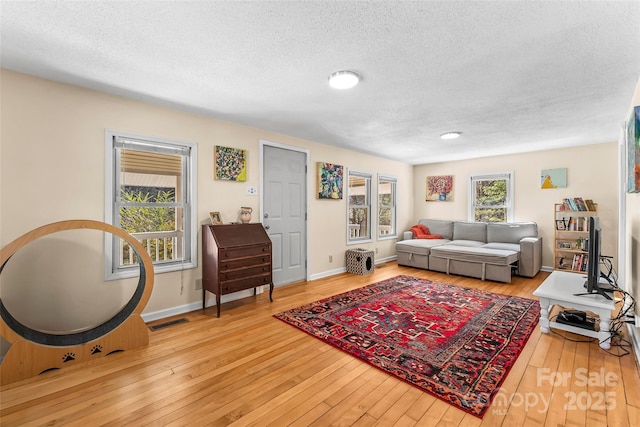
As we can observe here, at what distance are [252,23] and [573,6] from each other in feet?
5.85

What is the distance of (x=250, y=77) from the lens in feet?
7.93

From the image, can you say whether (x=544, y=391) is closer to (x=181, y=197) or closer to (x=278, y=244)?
(x=278, y=244)

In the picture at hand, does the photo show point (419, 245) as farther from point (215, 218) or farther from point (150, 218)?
point (150, 218)

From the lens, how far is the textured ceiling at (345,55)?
161 centimetres

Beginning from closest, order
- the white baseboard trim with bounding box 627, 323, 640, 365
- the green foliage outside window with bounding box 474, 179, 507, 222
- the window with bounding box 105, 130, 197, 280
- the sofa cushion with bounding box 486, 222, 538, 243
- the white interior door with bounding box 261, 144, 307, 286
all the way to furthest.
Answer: the white baseboard trim with bounding box 627, 323, 640, 365, the window with bounding box 105, 130, 197, 280, the white interior door with bounding box 261, 144, 307, 286, the sofa cushion with bounding box 486, 222, 538, 243, the green foliage outside window with bounding box 474, 179, 507, 222

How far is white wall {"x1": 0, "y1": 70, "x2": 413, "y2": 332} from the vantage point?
2.30m

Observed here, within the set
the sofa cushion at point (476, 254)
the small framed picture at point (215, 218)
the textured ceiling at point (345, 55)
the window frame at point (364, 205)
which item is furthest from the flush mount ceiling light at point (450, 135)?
the small framed picture at point (215, 218)

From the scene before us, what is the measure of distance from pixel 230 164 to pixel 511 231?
5.07 metres

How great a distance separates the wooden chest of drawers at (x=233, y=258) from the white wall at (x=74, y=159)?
0.25 metres

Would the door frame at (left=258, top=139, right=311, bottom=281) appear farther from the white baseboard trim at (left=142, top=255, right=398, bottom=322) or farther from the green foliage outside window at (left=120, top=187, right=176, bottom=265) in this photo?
the green foliage outside window at (left=120, top=187, right=176, bottom=265)

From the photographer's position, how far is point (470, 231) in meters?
5.81

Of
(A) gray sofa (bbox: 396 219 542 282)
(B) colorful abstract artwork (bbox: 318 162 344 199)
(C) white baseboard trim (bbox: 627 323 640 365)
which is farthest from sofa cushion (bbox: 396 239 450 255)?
(C) white baseboard trim (bbox: 627 323 640 365)

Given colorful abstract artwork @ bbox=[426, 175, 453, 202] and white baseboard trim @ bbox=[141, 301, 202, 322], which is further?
colorful abstract artwork @ bbox=[426, 175, 453, 202]

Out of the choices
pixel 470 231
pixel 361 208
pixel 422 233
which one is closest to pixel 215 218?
pixel 361 208
